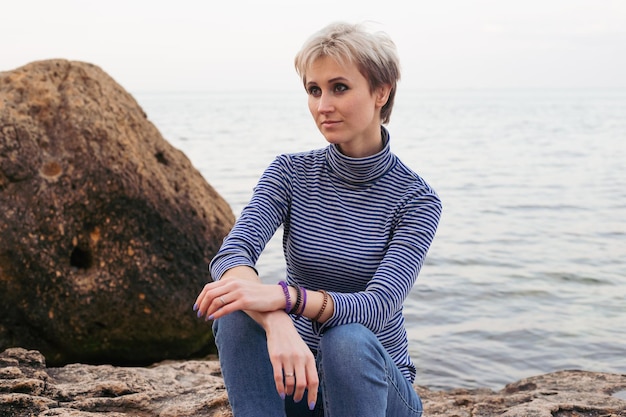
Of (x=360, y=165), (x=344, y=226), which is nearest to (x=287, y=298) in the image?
(x=344, y=226)

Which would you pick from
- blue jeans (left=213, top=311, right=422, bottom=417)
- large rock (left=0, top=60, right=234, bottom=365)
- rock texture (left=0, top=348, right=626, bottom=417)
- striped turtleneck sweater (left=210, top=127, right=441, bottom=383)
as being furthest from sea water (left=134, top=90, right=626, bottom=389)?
blue jeans (left=213, top=311, right=422, bottom=417)

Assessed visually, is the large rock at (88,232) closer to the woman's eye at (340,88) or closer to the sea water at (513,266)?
the sea water at (513,266)

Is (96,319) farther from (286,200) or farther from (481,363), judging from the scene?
(481,363)

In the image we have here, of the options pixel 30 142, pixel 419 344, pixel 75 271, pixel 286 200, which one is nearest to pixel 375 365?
pixel 286 200

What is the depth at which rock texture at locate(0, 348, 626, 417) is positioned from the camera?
11.3ft

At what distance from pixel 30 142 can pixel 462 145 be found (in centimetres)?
2134

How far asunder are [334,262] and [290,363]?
1.73 feet

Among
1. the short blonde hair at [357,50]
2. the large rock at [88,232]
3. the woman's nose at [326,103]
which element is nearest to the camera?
the short blonde hair at [357,50]

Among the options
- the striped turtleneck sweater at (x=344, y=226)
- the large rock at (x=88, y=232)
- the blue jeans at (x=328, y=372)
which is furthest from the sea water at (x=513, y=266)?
the blue jeans at (x=328, y=372)

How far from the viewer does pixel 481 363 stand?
21.1ft

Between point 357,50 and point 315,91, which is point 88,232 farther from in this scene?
point 357,50

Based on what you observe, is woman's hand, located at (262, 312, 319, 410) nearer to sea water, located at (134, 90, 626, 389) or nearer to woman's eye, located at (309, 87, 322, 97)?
woman's eye, located at (309, 87, 322, 97)

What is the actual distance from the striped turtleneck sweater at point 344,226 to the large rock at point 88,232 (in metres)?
2.40

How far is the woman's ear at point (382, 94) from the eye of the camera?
118 inches
